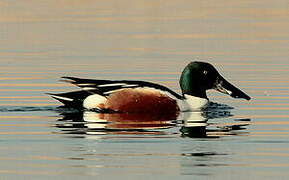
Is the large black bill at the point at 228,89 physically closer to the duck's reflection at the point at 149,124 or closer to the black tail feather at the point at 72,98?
the duck's reflection at the point at 149,124

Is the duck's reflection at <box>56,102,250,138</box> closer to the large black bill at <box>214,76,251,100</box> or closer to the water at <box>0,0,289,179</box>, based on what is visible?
the water at <box>0,0,289,179</box>

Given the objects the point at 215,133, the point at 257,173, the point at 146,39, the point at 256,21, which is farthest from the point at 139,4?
the point at 257,173

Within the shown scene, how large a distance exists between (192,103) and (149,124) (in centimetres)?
176

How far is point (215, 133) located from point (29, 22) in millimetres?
12386

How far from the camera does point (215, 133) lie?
47.7 feet

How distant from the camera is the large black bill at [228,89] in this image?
17.0 metres

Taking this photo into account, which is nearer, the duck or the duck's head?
the duck

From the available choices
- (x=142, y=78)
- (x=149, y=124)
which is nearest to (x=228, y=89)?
(x=142, y=78)

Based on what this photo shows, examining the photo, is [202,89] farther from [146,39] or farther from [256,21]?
[256,21]

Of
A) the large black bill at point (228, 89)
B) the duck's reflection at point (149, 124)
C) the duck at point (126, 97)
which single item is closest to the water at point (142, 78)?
the duck's reflection at point (149, 124)

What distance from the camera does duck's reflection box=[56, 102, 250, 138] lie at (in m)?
14.7

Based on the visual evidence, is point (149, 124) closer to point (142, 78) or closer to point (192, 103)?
point (192, 103)


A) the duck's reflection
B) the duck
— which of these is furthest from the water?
the duck

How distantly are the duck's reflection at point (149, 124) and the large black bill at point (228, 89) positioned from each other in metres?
0.35
